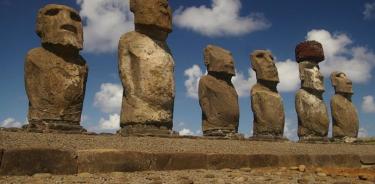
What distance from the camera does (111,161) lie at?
6.05 meters

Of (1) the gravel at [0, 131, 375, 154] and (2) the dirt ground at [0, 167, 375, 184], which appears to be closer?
(2) the dirt ground at [0, 167, 375, 184]

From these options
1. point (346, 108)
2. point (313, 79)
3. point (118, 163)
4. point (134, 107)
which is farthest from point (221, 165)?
point (346, 108)

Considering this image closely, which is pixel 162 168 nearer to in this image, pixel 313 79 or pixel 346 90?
pixel 313 79

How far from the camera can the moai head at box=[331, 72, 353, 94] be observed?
18219mm

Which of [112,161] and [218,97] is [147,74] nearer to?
[218,97]

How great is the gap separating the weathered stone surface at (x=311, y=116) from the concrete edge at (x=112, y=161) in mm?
7648

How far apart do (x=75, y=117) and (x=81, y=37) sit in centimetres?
150

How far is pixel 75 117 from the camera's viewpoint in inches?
346

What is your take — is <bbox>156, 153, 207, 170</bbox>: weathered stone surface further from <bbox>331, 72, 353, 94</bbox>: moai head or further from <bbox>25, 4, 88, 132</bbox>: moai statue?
<bbox>331, 72, 353, 94</bbox>: moai head

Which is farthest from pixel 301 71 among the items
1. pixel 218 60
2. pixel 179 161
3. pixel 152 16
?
pixel 179 161

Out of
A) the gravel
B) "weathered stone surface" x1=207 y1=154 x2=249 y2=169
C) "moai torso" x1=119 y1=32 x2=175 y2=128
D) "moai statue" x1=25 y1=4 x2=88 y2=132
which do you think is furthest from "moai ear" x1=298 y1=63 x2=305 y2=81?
"moai statue" x1=25 y1=4 x2=88 y2=132

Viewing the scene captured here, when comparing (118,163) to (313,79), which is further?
(313,79)

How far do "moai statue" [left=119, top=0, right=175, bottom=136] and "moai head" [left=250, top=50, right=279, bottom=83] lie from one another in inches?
201

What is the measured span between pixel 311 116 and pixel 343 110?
2216mm
